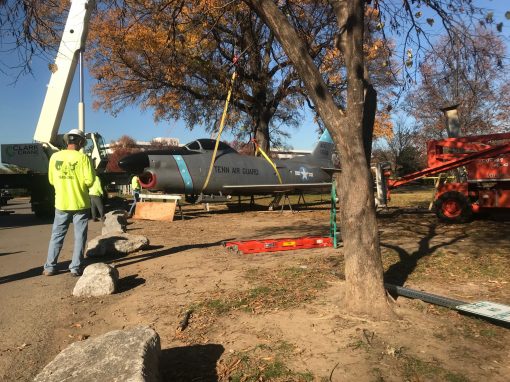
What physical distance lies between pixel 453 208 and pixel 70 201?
8.82 metres

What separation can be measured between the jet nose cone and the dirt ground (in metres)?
5.34

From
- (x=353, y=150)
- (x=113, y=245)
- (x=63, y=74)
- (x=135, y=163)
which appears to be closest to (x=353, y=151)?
(x=353, y=150)

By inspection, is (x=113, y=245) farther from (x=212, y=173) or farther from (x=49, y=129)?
(x=49, y=129)

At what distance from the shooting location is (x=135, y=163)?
43.6ft

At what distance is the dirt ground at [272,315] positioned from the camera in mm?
3174

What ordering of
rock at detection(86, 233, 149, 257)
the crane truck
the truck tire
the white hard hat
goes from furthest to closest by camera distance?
1. the crane truck
2. the truck tire
3. rock at detection(86, 233, 149, 257)
4. the white hard hat

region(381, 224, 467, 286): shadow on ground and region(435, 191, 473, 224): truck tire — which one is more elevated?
region(435, 191, 473, 224): truck tire

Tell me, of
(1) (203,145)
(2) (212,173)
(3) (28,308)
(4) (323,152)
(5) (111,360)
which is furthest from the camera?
(4) (323,152)

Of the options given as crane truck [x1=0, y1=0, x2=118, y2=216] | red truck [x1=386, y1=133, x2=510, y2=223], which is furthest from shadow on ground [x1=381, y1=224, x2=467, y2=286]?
crane truck [x1=0, y1=0, x2=118, y2=216]

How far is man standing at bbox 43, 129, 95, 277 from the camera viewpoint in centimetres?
608

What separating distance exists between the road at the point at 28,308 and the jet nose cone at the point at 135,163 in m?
4.90

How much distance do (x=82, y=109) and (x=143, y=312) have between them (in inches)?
537

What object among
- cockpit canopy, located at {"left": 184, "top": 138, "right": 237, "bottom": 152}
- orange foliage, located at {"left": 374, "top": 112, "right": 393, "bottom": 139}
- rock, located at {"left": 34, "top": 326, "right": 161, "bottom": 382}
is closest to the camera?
rock, located at {"left": 34, "top": 326, "right": 161, "bottom": 382}

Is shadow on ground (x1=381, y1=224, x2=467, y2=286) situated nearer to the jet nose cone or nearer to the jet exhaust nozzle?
the jet exhaust nozzle
